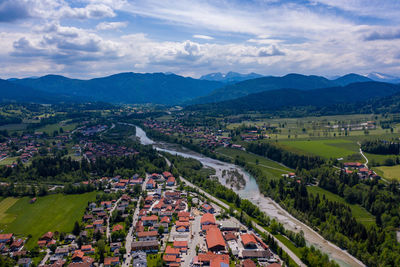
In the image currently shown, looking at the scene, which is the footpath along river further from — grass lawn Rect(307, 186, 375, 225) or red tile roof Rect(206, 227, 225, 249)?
red tile roof Rect(206, 227, 225, 249)

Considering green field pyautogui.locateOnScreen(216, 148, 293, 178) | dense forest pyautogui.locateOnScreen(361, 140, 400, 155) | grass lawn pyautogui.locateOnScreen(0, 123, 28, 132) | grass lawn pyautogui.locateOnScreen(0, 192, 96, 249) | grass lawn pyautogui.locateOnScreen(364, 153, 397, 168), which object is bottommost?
grass lawn pyautogui.locateOnScreen(0, 192, 96, 249)

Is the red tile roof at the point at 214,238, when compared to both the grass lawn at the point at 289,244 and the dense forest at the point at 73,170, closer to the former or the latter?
the grass lawn at the point at 289,244

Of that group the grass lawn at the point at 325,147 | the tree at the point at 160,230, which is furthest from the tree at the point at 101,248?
the grass lawn at the point at 325,147

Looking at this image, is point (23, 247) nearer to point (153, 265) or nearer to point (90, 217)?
point (90, 217)

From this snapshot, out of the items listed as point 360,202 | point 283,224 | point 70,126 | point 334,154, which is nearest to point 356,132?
point 334,154

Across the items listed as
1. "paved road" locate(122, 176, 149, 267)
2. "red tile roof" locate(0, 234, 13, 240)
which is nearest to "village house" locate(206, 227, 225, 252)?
"paved road" locate(122, 176, 149, 267)

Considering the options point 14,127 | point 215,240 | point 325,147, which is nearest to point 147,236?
point 215,240
